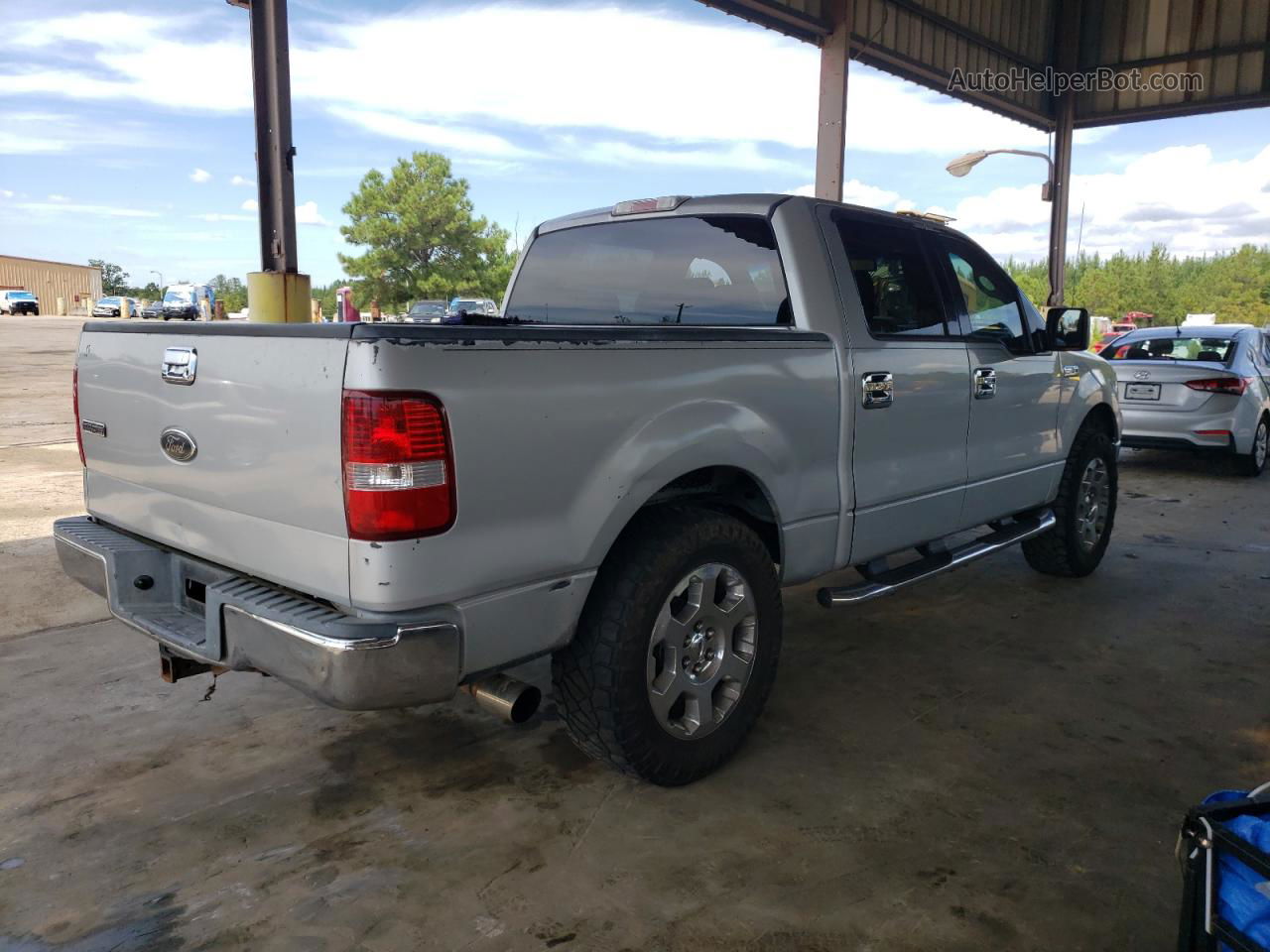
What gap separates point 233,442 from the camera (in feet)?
8.54

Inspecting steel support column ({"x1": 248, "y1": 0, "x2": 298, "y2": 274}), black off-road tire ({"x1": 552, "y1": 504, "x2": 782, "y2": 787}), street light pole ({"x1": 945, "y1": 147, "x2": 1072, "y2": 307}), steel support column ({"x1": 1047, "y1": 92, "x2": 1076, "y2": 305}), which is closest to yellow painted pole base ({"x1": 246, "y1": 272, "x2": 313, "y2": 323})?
steel support column ({"x1": 248, "y1": 0, "x2": 298, "y2": 274})

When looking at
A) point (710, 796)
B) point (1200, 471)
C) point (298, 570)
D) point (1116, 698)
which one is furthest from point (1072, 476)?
point (1200, 471)

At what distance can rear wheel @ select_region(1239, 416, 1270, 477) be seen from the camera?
9617 millimetres

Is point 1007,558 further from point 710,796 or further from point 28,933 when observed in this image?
point 28,933

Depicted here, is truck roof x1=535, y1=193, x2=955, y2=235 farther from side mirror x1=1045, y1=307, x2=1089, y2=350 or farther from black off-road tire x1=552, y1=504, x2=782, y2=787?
black off-road tire x1=552, y1=504, x2=782, y2=787

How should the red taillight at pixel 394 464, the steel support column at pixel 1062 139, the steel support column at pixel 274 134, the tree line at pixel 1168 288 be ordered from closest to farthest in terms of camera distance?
1. the red taillight at pixel 394 464
2. the steel support column at pixel 274 134
3. the steel support column at pixel 1062 139
4. the tree line at pixel 1168 288

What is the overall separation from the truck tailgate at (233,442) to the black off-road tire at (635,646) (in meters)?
0.76

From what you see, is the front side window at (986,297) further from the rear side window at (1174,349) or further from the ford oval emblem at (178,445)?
the rear side window at (1174,349)

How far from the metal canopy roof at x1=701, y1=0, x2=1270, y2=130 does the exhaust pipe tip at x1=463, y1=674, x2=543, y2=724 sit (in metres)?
13.5

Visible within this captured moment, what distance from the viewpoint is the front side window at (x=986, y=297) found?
4.46 meters

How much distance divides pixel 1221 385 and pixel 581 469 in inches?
349

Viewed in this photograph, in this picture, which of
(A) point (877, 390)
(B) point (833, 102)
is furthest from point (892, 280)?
(B) point (833, 102)
